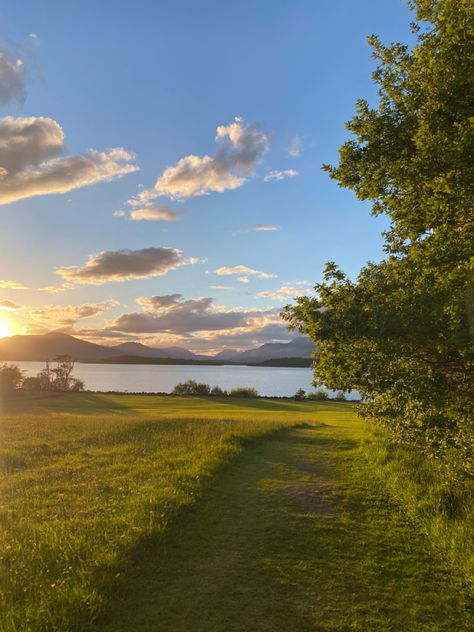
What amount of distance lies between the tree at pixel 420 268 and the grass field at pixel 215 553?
3356 mm

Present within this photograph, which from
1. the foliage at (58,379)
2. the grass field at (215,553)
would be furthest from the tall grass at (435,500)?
the foliage at (58,379)

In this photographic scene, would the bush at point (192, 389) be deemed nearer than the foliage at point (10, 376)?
Yes

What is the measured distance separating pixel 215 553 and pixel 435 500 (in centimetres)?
633

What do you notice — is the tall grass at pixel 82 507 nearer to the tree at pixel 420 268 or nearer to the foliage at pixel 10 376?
the tree at pixel 420 268

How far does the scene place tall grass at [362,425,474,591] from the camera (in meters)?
9.10

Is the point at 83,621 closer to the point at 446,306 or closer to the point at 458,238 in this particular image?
the point at 446,306

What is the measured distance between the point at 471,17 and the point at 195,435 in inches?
838

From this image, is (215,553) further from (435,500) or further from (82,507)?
(435,500)

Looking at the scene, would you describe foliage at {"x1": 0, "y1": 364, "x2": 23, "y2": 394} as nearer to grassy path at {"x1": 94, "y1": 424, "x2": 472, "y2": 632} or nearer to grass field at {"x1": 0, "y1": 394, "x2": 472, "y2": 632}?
grass field at {"x1": 0, "y1": 394, "x2": 472, "y2": 632}

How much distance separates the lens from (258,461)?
18344 millimetres

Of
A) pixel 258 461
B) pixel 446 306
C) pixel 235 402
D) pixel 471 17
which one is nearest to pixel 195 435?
pixel 258 461

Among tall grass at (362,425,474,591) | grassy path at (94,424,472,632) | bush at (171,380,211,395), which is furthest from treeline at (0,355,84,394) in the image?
grassy path at (94,424,472,632)

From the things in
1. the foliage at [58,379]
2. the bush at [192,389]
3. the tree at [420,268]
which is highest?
the tree at [420,268]

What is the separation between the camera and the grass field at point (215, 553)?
6855 millimetres
